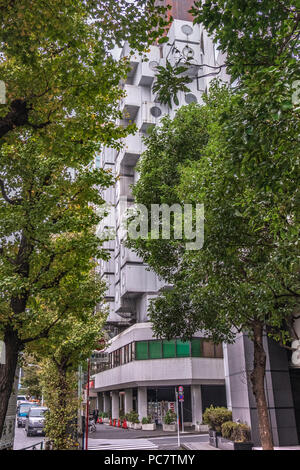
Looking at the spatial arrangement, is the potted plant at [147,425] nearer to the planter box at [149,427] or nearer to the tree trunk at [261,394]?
the planter box at [149,427]

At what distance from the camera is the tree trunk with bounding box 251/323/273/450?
11484 mm

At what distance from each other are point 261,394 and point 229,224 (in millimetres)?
6662

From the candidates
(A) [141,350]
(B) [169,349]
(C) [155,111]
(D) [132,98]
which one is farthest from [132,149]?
(B) [169,349]

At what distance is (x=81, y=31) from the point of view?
21.6ft

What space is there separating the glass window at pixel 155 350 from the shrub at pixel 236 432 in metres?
16.2

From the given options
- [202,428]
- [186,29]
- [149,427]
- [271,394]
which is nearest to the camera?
[271,394]

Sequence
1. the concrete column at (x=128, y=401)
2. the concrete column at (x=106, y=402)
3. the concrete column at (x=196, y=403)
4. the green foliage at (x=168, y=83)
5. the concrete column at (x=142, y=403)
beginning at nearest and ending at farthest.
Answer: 1. the green foliage at (x=168, y=83)
2. the concrete column at (x=196, y=403)
3. the concrete column at (x=142, y=403)
4. the concrete column at (x=128, y=401)
5. the concrete column at (x=106, y=402)

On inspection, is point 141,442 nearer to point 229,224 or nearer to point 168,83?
point 229,224

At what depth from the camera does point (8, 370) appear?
348 inches

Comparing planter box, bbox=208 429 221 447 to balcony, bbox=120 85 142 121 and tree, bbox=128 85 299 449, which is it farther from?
balcony, bbox=120 85 142 121

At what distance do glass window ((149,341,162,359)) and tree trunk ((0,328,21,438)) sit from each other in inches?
981

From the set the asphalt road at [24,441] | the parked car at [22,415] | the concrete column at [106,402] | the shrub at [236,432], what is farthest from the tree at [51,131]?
the concrete column at [106,402]

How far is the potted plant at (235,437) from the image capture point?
1588 centimetres

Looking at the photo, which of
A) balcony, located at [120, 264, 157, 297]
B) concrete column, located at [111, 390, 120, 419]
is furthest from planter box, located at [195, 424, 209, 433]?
concrete column, located at [111, 390, 120, 419]
